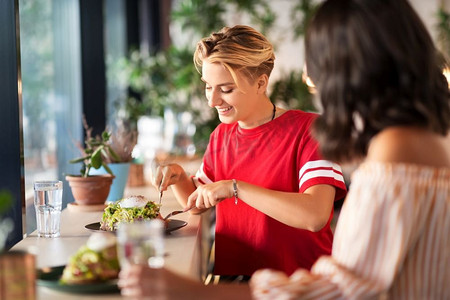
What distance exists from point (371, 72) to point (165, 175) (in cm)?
118

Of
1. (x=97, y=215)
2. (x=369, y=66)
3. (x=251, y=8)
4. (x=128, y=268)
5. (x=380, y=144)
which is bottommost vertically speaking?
(x=97, y=215)

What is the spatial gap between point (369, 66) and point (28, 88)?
1802mm

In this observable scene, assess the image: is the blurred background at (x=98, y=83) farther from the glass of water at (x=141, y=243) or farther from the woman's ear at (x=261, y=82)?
the glass of water at (x=141, y=243)

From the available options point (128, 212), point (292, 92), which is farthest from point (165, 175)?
point (292, 92)

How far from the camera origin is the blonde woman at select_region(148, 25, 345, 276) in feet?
6.50

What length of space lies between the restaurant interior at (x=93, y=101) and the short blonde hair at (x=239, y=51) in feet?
1.78

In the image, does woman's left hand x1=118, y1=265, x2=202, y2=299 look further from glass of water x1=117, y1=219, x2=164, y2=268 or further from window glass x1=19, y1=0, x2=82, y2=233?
window glass x1=19, y1=0, x2=82, y2=233

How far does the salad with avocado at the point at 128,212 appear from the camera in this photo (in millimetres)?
1861

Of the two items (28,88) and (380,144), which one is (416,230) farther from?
(28,88)

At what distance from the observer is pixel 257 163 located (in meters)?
2.11

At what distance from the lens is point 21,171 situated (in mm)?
2055

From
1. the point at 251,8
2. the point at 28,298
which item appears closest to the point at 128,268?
the point at 28,298

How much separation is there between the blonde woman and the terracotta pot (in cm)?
33

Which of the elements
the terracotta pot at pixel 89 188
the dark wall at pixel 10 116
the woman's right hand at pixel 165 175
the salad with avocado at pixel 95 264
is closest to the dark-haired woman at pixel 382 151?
the salad with avocado at pixel 95 264
